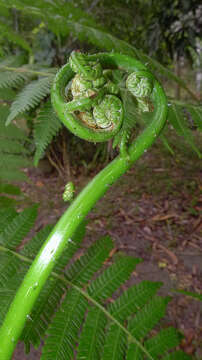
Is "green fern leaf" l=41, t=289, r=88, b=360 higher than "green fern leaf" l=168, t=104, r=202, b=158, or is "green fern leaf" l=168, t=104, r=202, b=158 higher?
"green fern leaf" l=168, t=104, r=202, b=158

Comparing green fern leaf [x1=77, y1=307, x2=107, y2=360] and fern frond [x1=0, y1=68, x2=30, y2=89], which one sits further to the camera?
fern frond [x1=0, y1=68, x2=30, y2=89]

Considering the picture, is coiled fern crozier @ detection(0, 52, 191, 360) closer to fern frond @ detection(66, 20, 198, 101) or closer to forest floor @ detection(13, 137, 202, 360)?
fern frond @ detection(66, 20, 198, 101)

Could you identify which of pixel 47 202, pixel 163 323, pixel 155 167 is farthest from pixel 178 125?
pixel 155 167

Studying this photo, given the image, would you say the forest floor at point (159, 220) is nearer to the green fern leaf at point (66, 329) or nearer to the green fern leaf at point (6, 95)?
the green fern leaf at point (66, 329)

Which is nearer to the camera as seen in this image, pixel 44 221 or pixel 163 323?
pixel 163 323

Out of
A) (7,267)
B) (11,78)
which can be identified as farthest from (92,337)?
(11,78)

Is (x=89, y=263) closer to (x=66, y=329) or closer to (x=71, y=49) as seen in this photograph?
(x=66, y=329)

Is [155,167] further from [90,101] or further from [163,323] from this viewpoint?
[90,101]

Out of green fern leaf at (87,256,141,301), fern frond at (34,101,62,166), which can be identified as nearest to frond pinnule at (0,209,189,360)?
green fern leaf at (87,256,141,301)
